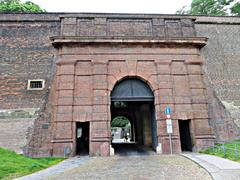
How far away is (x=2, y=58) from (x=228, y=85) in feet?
48.8

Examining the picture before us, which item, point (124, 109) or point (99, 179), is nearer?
point (99, 179)

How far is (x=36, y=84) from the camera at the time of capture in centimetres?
1224

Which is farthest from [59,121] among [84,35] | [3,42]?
[3,42]

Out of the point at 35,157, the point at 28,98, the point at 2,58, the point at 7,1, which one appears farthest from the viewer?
the point at 7,1

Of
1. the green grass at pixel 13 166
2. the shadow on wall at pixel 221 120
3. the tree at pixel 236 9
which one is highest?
the tree at pixel 236 9

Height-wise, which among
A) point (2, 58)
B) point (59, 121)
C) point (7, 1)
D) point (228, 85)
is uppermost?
point (7, 1)

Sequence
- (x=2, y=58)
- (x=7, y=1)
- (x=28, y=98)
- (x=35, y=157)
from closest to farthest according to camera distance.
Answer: (x=35, y=157)
(x=28, y=98)
(x=2, y=58)
(x=7, y=1)

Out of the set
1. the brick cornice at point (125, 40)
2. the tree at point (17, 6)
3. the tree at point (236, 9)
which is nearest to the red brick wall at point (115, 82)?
the brick cornice at point (125, 40)

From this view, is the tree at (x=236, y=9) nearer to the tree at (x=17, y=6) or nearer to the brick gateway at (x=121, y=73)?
the brick gateway at (x=121, y=73)

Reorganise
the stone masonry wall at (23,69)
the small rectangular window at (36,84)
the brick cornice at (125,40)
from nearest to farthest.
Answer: the stone masonry wall at (23,69) → the small rectangular window at (36,84) → the brick cornice at (125,40)

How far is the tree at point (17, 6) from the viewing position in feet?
65.2

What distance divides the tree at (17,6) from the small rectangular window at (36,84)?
1028 centimetres

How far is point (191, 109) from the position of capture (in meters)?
12.2

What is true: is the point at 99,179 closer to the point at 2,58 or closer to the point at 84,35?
the point at 84,35
